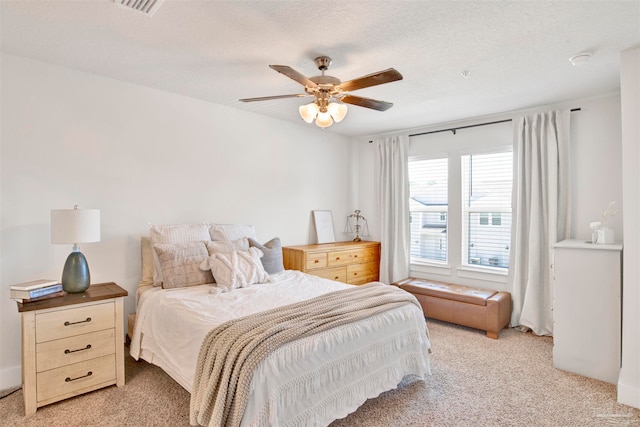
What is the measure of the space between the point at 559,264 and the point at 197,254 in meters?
3.17

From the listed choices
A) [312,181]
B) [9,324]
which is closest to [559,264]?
[312,181]

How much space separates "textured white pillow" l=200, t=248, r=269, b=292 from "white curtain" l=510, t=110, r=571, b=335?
2857 mm

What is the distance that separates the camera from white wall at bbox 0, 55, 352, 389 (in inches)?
104

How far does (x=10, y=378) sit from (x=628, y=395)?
179 inches

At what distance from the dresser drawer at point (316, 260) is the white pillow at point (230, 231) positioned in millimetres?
759

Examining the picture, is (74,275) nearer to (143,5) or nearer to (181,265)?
(181,265)

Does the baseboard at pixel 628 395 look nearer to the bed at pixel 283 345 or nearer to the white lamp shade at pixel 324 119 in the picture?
the bed at pixel 283 345

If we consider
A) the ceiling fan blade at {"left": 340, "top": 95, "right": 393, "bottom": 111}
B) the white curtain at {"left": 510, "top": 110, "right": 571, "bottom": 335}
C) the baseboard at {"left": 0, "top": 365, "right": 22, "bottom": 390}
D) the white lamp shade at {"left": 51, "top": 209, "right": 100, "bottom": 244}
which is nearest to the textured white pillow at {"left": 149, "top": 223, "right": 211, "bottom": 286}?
the white lamp shade at {"left": 51, "top": 209, "right": 100, "bottom": 244}

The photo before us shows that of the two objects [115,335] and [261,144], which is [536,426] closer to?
[115,335]

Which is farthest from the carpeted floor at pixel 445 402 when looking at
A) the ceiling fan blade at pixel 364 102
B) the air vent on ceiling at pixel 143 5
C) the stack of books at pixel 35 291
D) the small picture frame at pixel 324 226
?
the air vent on ceiling at pixel 143 5

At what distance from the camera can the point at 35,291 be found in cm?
235

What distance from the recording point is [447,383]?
267 centimetres

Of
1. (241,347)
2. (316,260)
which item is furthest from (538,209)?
(241,347)

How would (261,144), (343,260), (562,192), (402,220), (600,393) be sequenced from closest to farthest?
(600,393)
(562,192)
(261,144)
(343,260)
(402,220)
